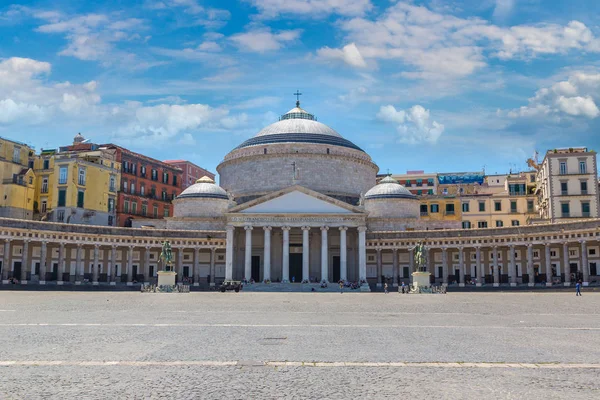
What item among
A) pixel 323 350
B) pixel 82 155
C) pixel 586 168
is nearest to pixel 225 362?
pixel 323 350

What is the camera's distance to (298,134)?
81.6 meters

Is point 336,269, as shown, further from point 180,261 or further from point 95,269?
point 95,269

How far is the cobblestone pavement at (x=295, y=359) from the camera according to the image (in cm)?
967

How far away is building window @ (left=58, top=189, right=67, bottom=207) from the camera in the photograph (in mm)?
72438

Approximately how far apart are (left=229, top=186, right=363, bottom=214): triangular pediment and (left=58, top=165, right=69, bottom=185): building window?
67.9 ft

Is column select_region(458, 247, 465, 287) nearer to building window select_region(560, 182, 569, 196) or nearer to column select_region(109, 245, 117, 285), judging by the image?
building window select_region(560, 182, 569, 196)

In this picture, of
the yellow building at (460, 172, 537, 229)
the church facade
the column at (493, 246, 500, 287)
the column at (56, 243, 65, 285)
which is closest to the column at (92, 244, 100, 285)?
the church facade

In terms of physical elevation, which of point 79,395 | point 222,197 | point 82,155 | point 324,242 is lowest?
point 79,395

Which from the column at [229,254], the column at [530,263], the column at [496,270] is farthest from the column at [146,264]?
the column at [530,263]

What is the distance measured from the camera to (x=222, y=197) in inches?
3051

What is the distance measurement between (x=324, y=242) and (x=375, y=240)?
757cm

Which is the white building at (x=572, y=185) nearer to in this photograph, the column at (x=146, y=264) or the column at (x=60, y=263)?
the column at (x=146, y=264)

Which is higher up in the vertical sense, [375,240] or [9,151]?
[9,151]

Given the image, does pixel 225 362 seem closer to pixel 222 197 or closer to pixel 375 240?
pixel 375 240
